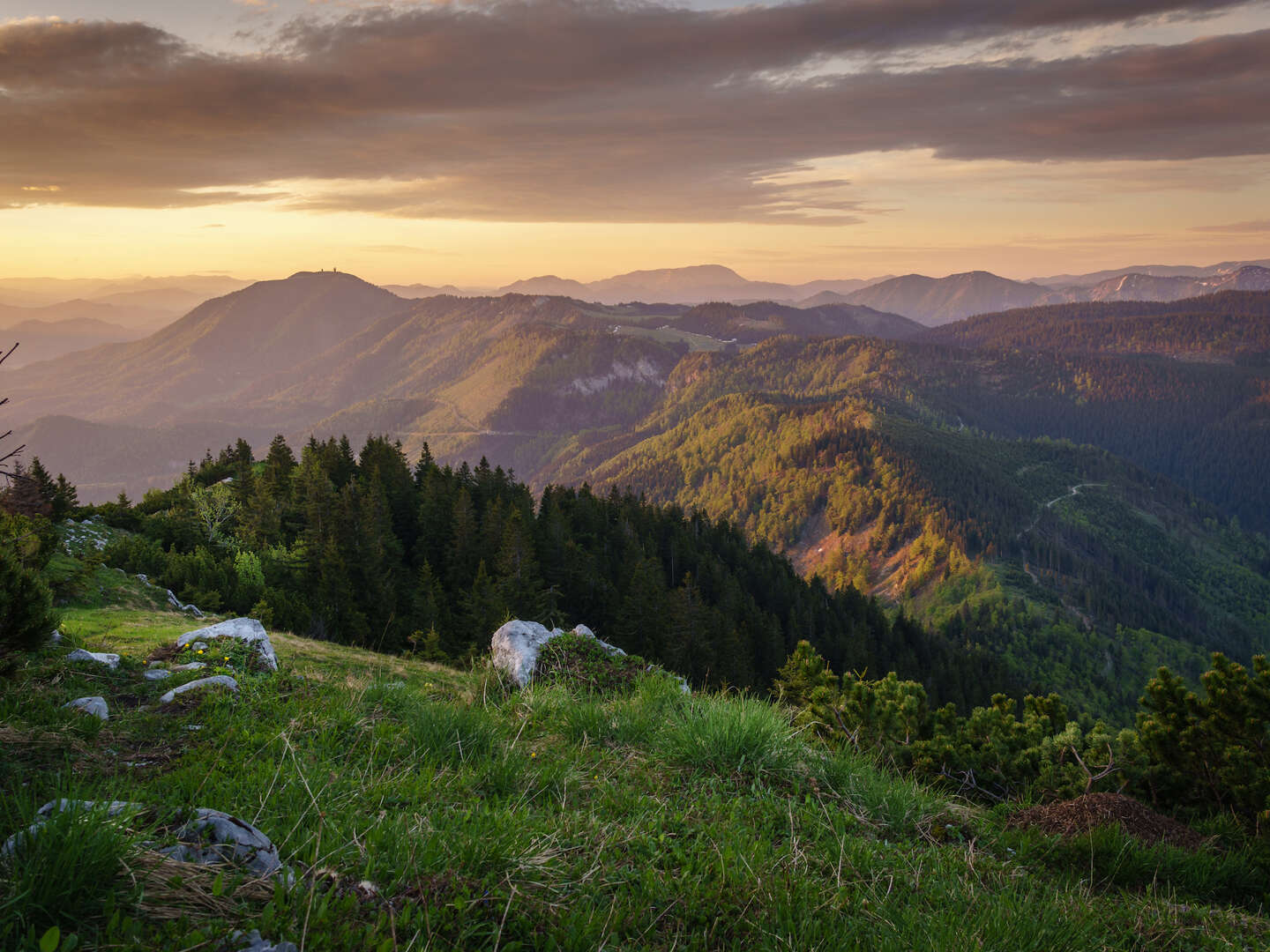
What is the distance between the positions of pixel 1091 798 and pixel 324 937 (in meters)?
8.36

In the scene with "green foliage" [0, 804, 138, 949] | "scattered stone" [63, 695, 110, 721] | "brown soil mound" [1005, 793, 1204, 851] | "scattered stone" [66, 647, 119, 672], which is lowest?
"brown soil mound" [1005, 793, 1204, 851]

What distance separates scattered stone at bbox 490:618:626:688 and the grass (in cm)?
359

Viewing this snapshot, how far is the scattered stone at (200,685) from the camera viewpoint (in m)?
7.32

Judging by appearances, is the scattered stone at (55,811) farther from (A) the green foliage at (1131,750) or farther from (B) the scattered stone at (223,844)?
(A) the green foliage at (1131,750)

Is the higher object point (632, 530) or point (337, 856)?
point (337, 856)

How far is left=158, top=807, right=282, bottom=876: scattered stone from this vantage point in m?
3.71

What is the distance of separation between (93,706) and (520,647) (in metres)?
7.98

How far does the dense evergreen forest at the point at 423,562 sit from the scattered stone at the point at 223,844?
17.4 m

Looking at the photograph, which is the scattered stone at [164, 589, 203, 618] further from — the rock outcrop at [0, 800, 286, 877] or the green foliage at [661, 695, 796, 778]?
the rock outcrop at [0, 800, 286, 877]

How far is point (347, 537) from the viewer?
40.7 m

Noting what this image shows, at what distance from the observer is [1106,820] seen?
7.09 metres

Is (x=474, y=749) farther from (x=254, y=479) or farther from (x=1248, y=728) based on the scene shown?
(x=254, y=479)

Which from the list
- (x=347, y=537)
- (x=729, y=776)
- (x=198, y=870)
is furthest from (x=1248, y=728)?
(x=347, y=537)

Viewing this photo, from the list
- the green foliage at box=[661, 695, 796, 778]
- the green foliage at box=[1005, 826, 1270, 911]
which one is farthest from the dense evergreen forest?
the green foliage at box=[1005, 826, 1270, 911]
